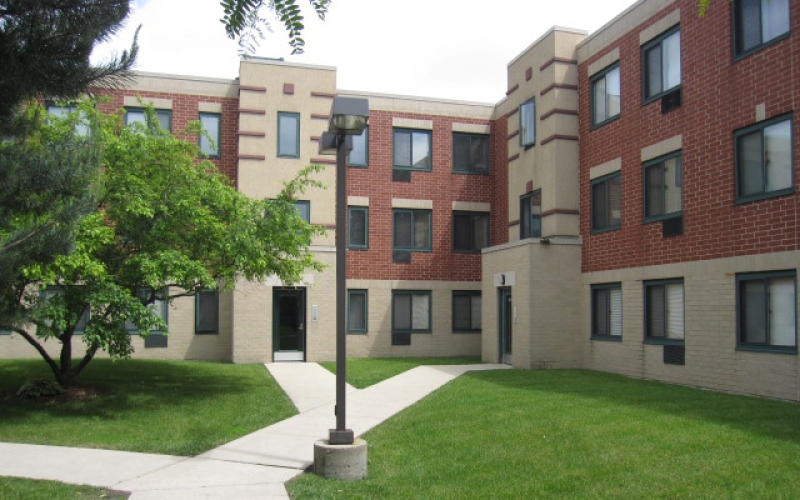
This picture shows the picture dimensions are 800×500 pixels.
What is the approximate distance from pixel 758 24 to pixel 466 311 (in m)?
13.7

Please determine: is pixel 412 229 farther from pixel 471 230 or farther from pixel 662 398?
pixel 662 398

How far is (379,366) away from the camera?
69.0 feet

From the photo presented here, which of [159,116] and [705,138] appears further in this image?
[159,116]

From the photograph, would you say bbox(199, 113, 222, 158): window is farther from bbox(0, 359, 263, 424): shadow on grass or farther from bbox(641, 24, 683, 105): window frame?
bbox(641, 24, 683, 105): window frame

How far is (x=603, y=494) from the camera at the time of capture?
737 cm

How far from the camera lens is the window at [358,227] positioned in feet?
80.5

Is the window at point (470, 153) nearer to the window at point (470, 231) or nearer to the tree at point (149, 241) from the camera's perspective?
the window at point (470, 231)

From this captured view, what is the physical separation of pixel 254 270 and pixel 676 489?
30.2 feet

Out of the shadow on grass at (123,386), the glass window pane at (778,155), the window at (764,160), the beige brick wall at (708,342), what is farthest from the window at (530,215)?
the shadow on grass at (123,386)

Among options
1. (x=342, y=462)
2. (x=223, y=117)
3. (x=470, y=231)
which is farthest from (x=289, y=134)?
(x=342, y=462)

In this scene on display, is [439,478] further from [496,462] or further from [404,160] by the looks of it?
[404,160]

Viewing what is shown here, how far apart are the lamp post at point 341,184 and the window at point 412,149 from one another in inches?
628

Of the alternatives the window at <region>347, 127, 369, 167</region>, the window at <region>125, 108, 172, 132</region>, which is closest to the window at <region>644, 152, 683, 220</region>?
the window at <region>347, 127, 369, 167</region>

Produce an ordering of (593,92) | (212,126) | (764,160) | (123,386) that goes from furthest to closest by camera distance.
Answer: (212,126), (593,92), (123,386), (764,160)
